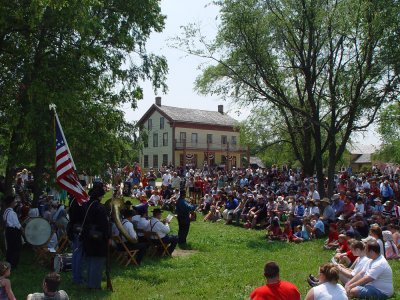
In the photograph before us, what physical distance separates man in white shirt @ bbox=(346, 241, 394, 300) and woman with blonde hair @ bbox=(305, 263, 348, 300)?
6.83 ft

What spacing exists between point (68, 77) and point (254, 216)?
33.7ft

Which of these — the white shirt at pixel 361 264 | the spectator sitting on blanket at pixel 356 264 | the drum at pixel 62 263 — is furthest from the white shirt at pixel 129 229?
the white shirt at pixel 361 264

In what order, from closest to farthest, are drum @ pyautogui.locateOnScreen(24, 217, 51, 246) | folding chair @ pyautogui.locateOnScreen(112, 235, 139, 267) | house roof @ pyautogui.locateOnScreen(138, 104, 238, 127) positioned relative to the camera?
drum @ pyautogui.locateOnScreen(24, 217, 51, 246)
folding chair @ pyautogui.locateOnScreen(112, 235, 139, 267)
house roof @ pyautogui.locateOnScreen(138, 104, 238, 127)

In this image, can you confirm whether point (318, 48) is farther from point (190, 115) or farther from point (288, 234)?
point (190, 115)

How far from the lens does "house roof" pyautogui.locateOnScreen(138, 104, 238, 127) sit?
2549 inches

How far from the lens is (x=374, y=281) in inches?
326

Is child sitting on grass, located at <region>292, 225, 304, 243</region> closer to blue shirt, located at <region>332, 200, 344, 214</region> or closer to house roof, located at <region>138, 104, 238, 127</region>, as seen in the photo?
blue shirt, located at <region>332, 200, 344, 214</region>

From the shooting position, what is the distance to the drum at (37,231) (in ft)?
37.6

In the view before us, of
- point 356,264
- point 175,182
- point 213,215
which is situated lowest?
point 356,264

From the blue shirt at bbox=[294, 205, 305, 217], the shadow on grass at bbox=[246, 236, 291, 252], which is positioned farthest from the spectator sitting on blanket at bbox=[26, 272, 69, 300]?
the blue shirt at bbox=[294, 205, 305, 217]

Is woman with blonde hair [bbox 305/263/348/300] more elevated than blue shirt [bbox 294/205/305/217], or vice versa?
blue shirt [bbox 294/205/305/217]

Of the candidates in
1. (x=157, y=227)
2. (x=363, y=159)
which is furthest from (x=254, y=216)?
(x=363, y=159)

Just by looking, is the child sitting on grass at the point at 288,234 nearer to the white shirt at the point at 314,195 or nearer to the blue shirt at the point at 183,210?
the blue shirt at the point at 183,210

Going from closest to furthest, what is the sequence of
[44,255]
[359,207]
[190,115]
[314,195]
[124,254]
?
[44,255]
[124,254]
[359,207]
[314,195]
[190,115]
